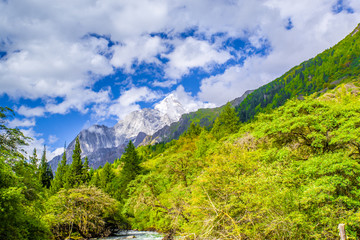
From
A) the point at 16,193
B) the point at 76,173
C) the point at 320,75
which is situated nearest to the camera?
the point at 16,193

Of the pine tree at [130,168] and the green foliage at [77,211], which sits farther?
the pine tree at [130,168]

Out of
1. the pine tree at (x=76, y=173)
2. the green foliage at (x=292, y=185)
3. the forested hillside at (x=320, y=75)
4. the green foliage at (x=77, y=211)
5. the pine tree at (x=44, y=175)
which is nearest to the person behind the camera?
the green foliage at (x=292, y=185)

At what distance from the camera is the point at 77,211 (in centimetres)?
2792

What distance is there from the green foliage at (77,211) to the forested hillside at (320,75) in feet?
418

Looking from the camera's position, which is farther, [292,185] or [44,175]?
[44,175]

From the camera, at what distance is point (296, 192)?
11414 mm

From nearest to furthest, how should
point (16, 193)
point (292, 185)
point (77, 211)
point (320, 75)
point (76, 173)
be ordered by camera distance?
point (16, 193) → point (292, 185) → point (77, 211) → point (76, 173) → point (320, 75)

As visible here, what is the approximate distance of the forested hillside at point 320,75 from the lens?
14675cm

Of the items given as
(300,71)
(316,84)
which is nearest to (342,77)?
(316,84)

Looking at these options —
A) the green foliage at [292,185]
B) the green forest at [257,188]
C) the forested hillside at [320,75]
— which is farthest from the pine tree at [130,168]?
the forested hillside at [320,75]

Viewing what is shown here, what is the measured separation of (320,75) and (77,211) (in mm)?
187125

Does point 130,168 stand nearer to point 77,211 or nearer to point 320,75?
point 77,211

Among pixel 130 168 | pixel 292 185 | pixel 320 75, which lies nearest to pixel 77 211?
pixel 292 185

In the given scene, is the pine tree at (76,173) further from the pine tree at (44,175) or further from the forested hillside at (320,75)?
the forested hillside at (320,75)
